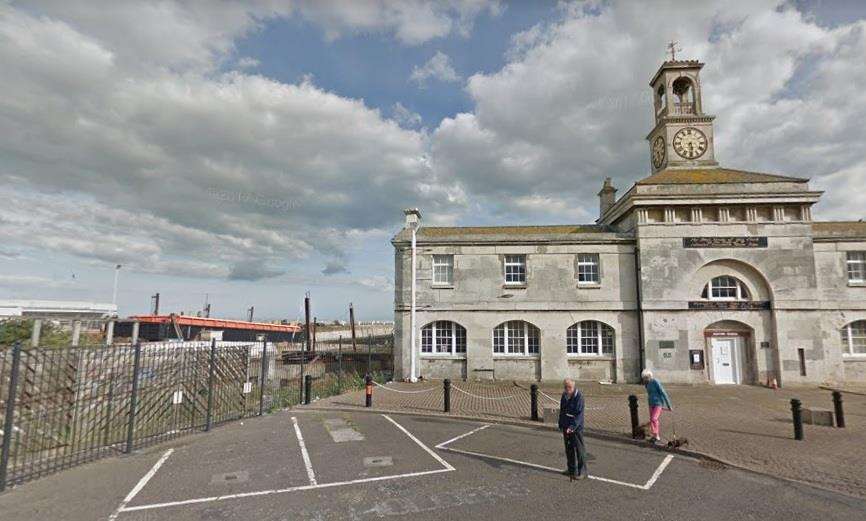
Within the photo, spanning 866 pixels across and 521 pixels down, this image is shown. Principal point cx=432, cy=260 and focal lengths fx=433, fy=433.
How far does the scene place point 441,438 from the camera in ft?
34.4

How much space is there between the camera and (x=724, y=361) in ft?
65.6

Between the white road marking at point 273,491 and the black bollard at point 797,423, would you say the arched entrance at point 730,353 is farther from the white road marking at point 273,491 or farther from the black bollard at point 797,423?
the white road marking at point 273,491

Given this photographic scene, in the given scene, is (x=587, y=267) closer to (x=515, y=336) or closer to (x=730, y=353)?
(x=515, y=336)

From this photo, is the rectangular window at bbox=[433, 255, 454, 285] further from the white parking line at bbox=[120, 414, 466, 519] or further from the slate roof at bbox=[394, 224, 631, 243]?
the white parking line at bbox=[120, 414, 466, 519]

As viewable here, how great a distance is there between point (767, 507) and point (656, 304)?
48.5ft

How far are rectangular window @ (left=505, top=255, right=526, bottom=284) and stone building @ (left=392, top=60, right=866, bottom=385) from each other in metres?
0.05

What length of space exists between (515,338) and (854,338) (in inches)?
612

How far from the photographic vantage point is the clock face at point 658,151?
84.7 ft

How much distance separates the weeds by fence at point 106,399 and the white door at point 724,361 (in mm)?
18737

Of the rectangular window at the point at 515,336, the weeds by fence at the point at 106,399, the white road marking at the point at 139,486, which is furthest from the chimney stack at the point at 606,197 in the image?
the white road marking at the point at 139,486

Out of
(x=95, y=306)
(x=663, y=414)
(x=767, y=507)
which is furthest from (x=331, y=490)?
(x=95, y=306)

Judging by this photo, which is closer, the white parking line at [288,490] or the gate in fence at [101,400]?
the white parking line at [288,490]

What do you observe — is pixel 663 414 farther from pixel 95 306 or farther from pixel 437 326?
pixel 95 306

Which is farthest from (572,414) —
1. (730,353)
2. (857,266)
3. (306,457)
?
(857,266)
